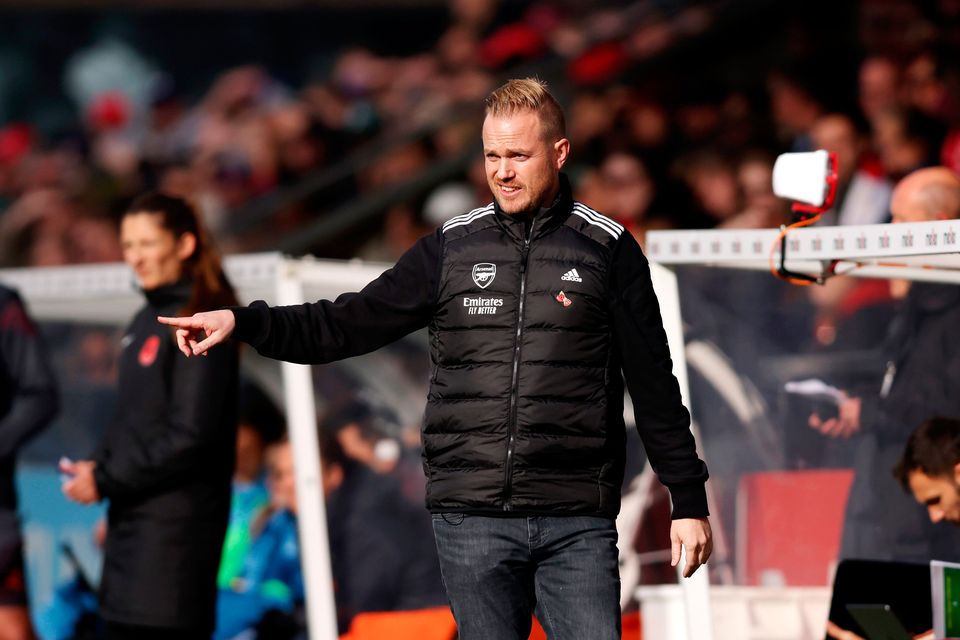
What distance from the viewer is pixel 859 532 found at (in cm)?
499

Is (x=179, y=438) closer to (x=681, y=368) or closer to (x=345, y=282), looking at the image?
(x=345, y=282)

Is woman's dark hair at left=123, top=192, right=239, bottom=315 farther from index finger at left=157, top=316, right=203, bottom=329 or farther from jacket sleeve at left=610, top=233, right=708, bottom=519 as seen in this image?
jacket sleeve at left=610, top=233, right=708, bottom=519

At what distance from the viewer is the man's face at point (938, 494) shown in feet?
15.3

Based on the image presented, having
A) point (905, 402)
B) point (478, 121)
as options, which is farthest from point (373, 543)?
point (478, 121)

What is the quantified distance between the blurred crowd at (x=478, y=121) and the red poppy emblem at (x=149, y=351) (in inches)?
39.3

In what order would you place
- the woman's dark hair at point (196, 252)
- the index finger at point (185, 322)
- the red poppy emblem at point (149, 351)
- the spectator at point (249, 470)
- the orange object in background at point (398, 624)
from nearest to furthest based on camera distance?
the index finger at point (185, 322) < the red poppy emblem at point (149, 351) < the woman's dark hair at point (196, 252) < the orange object in background at point (398, 624) < the spectator at point (249, 470)

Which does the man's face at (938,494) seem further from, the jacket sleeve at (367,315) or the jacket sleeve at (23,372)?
the jacket sleeve at (23,372)

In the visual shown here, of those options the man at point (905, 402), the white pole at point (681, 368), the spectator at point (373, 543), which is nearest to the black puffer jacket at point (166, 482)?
the spectator at point (373, 543)

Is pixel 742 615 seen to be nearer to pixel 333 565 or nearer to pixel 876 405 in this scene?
pixel 876 405

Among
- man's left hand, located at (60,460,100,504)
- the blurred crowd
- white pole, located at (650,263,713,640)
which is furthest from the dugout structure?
man's left hand, located at (60,460,100,504)

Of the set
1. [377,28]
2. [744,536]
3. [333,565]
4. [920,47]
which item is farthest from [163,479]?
[377,28]

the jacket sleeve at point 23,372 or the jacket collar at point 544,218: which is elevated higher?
the jacket collar at point 544,218

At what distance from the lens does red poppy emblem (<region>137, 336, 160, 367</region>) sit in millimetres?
4879

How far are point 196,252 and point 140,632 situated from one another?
1241mm
